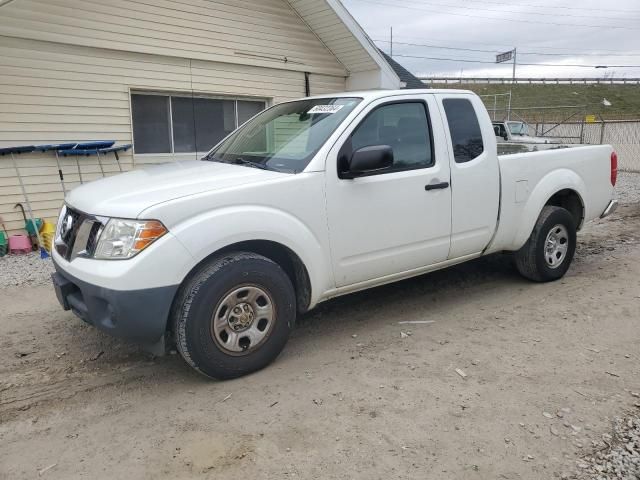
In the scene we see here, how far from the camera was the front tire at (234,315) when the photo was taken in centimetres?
327

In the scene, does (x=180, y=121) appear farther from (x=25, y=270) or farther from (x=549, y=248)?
(x=549, y=248)

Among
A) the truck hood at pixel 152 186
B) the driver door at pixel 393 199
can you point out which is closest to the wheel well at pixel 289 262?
the driver door at pixel 393 199

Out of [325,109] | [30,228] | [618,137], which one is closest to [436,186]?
[325,109]

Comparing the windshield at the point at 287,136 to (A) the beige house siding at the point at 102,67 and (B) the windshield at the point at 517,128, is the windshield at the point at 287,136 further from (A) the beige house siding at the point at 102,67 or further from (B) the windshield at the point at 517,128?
(B) the windshield at the point at 517,128

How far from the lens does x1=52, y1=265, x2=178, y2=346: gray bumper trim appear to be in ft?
10.1

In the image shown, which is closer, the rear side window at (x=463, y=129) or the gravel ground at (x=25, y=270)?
the rear side window at (x=463, y=129)

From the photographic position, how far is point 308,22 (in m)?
10.2

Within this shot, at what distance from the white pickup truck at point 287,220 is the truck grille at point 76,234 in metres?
0.01

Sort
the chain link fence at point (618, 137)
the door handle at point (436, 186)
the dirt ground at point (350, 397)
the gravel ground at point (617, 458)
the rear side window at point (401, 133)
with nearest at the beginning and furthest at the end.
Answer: the gravel ground at point (617, 458), the dirt ground at point (350, 397), the rear side window at point (401, 133), the door handle at point (436, 186), the chain link fence at point (618, 137)

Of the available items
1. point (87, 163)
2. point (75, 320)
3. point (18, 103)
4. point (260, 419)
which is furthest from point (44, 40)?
point (260, 419)

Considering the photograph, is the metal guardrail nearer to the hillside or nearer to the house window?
the hillside

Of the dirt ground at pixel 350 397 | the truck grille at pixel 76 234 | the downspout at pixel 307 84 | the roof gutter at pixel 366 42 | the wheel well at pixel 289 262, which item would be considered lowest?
the dirt ground at pixel 350 397

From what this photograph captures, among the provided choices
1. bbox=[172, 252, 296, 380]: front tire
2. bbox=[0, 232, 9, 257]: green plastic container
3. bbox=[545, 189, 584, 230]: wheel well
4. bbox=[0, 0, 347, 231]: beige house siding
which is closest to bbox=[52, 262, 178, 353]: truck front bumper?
bbox=[172, 252, 296, 380]: front tire

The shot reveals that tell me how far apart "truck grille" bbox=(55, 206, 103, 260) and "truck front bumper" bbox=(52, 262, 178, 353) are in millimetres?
210
